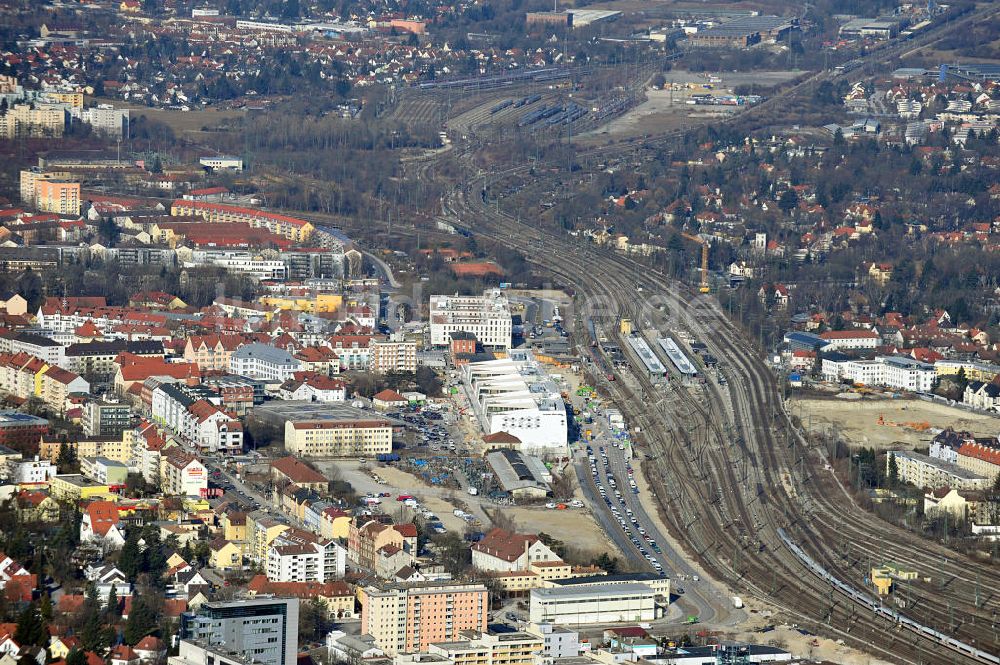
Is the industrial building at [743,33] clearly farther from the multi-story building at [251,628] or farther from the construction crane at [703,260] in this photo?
the multi-story building at [251,628]

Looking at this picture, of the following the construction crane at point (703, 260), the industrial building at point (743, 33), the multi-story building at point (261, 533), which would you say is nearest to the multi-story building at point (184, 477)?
the multi-story building at point (261, 533)

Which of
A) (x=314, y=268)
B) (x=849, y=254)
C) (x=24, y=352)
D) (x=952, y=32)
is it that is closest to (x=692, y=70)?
(x=952, y=32)

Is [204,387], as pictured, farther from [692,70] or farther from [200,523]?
[692,70]

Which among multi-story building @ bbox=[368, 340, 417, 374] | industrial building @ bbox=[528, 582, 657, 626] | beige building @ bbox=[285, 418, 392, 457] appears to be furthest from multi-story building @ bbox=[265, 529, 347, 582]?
multi-story building @ bbox=[368, 340, 417, 374]

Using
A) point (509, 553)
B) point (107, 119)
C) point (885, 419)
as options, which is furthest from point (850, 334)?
point (107, 119)

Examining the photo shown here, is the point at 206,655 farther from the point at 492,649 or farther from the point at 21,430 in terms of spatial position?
the point at 21,430

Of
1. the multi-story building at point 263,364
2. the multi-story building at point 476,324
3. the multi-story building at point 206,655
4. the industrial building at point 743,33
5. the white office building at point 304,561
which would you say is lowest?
the industrial building at point 743,33

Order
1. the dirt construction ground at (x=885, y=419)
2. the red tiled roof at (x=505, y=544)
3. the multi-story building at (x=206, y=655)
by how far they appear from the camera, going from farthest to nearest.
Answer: the dirt construction ground at (x=885, y=419) → the red tiled roof at (x=505, y=544) → the multi-story building at (x=206, y=655)
